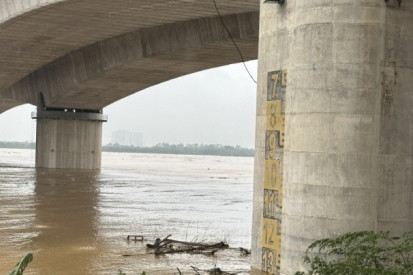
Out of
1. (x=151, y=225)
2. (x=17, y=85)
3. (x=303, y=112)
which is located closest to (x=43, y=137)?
(x=17, y=85)

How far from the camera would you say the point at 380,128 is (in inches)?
506

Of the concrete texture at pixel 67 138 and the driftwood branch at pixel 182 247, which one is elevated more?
the concrete texture at pixel 67 138

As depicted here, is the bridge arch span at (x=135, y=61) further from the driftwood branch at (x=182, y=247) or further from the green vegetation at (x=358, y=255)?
the green vegetation at (x=358, y=255)

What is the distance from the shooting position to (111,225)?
2156 cm

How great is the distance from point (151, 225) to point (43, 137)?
33.2 metres

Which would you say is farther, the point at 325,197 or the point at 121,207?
the point at 121,207

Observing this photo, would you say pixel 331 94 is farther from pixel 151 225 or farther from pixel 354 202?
pixel 151 225

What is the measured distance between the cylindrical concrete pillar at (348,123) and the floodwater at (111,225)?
2382mm

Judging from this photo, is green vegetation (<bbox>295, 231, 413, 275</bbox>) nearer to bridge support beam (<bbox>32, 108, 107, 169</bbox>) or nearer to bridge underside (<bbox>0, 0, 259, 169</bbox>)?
bridge underside (<bbox>0, 0, 259, 169</bbox>)

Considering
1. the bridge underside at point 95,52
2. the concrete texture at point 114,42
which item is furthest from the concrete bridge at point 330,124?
the concrete texture at point 114,42

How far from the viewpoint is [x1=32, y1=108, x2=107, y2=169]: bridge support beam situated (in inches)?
2087

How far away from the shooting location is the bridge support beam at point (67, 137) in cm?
5300

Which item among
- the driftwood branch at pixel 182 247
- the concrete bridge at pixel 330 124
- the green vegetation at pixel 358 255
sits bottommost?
the driftwood branch at pixel 182 247

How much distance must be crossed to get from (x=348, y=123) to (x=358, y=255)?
2.40 meters
